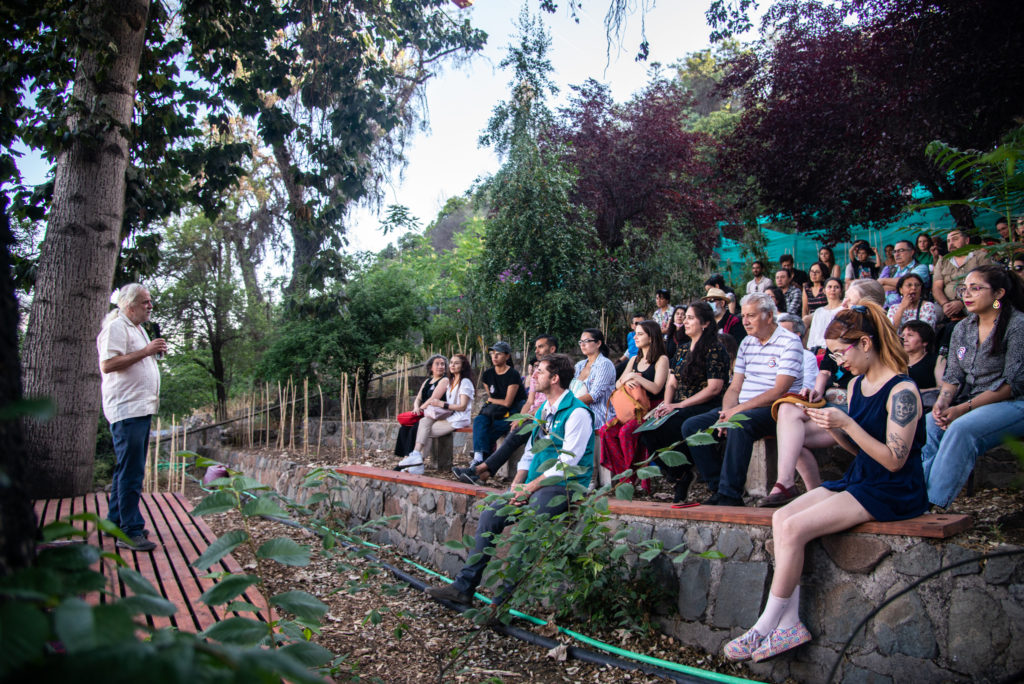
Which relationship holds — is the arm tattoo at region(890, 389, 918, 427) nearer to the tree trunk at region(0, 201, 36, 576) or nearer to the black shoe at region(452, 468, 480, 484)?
the tree trunk at region(0, 201, 36, 576)

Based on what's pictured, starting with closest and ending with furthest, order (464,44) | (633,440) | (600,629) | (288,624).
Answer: (288,624) → (600,629) → (633,440) → (464,44)

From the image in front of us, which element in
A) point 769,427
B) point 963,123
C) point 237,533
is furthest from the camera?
point 963,123

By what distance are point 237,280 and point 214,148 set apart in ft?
26.4

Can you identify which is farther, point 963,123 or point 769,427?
point 963,123

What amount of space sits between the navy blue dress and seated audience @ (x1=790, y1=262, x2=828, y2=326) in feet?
15.2

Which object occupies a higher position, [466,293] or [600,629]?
[466,293]

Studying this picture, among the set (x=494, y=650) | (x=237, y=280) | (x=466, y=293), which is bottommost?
(x=494, y=650)

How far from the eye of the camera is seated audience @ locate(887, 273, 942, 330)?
5582 millimetres

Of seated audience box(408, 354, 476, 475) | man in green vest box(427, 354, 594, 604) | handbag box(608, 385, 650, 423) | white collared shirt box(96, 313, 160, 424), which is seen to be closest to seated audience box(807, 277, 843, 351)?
handbag box(608, 385, 650, 423)

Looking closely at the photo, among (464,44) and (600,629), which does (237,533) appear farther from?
(464,44)

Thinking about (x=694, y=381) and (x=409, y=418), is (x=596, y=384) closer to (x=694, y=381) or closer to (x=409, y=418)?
(x=694, y=381)

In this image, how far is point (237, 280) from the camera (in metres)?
15.2

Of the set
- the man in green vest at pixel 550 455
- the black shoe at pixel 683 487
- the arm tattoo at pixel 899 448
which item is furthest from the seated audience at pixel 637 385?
the arm tattoo at pixel 899 448

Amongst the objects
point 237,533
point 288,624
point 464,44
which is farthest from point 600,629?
point 464,44
